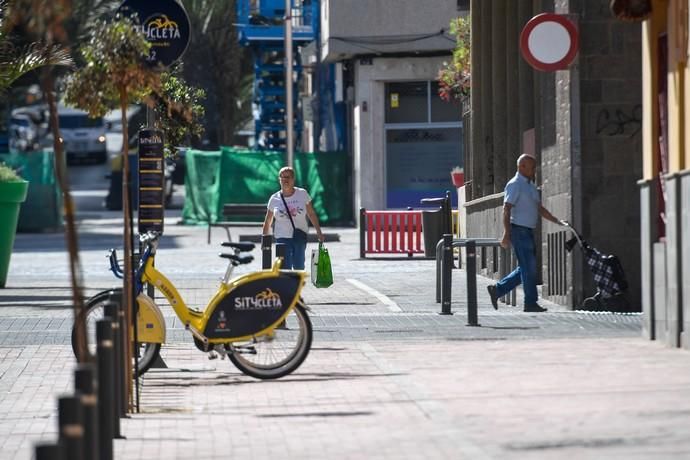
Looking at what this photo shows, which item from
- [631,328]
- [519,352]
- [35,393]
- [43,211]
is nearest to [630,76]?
[631,328]

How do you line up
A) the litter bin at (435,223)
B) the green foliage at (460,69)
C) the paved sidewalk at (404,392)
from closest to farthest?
1. the paved sidewalk at (404,392)
2. the green foliage at (460,69)
3. the litter bin at (435,223)

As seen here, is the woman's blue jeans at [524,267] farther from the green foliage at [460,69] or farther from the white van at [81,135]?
the white van at [81,135]

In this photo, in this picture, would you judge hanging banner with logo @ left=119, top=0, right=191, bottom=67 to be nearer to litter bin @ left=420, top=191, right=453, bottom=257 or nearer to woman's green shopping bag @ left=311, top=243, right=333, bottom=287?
woman's green shopping bag @ left=311, top=243, right=333, bottom=287

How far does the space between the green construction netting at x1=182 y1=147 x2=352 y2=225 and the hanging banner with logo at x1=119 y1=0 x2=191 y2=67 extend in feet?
97.6

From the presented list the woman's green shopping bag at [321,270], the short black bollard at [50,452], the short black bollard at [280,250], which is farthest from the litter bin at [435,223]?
the short black bollard at [50,452]

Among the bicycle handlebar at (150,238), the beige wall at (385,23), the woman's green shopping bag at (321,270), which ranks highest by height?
the beige wall at (385,23)

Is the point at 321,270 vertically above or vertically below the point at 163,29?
below

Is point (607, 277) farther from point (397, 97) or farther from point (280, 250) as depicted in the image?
point (397, 97)

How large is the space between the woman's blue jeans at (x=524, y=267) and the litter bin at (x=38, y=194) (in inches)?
1067

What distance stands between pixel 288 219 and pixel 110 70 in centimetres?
848

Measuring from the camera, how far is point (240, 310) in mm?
12406

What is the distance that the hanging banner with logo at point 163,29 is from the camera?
47.9 feet

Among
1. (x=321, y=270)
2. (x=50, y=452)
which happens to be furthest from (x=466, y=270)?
(x=50, y=452)

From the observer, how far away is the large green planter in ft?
79.9
